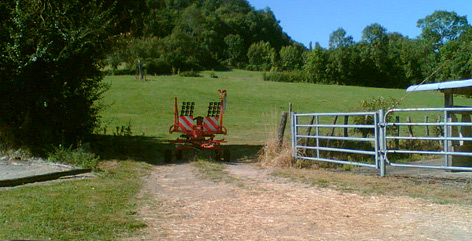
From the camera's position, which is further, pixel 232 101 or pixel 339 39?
pixel 339 39

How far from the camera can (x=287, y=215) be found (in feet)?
23.3

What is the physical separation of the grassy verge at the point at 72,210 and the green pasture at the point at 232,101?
13481 millimetres

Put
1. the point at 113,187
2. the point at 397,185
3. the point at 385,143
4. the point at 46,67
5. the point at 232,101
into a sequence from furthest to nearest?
the point at 232,101 < the point at 46,67 < the point at 385,143 < the point at 113,187 < the point at 397,185

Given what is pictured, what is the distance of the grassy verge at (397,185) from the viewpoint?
8062 millimetres

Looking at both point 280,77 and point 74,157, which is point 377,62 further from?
point 74,157

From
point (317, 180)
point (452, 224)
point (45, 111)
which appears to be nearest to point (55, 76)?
point (45, 111)

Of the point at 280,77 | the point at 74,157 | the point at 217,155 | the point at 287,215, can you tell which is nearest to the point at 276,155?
the point at 217,155

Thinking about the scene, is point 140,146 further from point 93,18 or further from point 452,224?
point 452,224

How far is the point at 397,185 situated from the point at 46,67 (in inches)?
370

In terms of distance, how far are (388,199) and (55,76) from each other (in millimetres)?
9289

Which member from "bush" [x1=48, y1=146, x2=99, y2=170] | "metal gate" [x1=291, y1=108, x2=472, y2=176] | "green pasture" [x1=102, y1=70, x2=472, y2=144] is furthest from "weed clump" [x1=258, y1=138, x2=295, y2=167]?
"green pasture" [x1=102, y1=70, x2=472, y2=144]

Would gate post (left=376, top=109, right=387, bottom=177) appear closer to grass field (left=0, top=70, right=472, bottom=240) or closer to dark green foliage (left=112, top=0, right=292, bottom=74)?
grass field (left=0, top=70, right=472, bottom=240)

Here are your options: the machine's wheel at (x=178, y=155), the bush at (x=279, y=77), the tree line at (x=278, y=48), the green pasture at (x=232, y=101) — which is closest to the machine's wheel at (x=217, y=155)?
the machine's wheel at (x=178, y=155)

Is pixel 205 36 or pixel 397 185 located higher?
pixel 205 36
